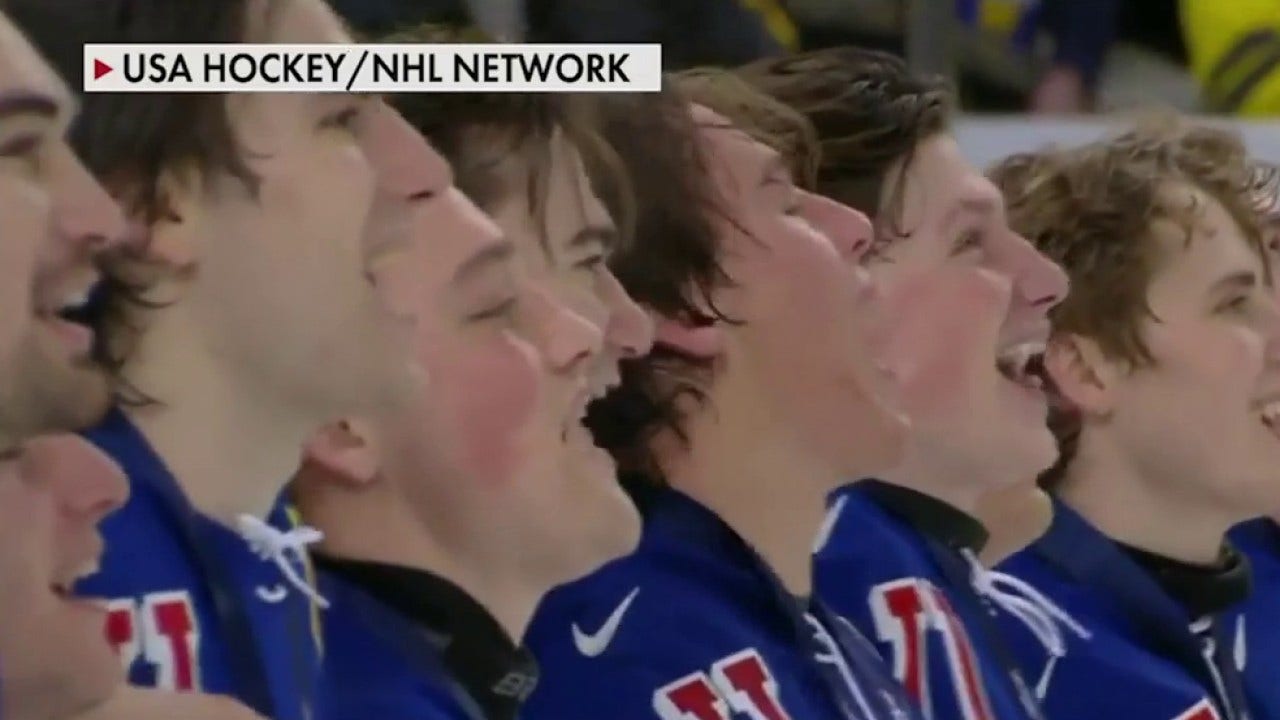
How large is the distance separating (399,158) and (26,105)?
154 millimetres

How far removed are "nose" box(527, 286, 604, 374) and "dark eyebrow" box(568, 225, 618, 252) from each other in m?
0.03

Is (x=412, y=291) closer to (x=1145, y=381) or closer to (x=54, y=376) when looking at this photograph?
(x=54, y=376)

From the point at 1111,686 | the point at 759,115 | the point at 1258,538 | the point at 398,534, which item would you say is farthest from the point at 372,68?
the point at 1258,538

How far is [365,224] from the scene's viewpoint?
1.88 feet

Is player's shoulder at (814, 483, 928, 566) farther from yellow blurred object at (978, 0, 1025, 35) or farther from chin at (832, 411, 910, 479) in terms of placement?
yellow blurred object at (978, 0, 1025, 35)

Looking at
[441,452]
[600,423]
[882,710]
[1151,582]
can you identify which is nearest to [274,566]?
[441,452]

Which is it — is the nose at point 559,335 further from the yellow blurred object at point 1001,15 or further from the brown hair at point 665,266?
the yellow blurred object at point 1001,15

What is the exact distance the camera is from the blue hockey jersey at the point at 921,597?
33.2 inches

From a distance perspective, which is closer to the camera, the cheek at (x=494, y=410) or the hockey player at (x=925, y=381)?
the cheek at (x=494, y=410)

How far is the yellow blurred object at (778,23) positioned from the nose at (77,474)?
1.43 feet

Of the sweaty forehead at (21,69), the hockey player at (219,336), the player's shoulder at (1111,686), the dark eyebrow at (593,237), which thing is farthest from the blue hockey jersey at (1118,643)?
the sweaty forehead at (21,69)

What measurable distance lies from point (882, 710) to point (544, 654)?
0.52ft

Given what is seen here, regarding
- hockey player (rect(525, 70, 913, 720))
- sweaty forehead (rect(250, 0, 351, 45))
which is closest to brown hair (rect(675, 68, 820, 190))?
hockey player (rect(525, 70, 913, 720))

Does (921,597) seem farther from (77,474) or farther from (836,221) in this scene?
(77,474)
